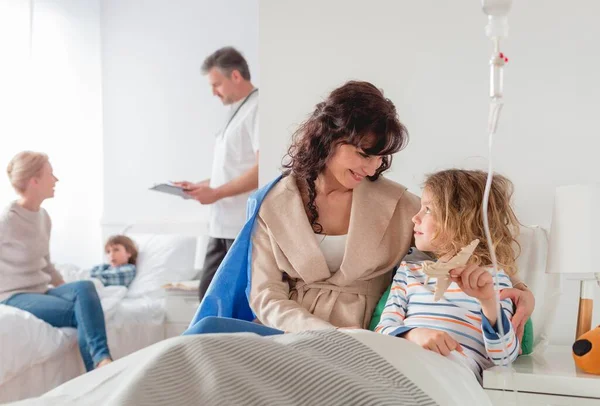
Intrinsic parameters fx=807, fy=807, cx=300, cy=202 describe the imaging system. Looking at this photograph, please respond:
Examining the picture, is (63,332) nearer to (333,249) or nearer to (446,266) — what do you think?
(333,249)

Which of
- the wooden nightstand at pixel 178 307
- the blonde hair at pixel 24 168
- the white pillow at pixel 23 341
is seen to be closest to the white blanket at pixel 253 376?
the white pillow at pixel 23 341

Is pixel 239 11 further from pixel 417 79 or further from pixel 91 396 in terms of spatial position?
pixel 91 396

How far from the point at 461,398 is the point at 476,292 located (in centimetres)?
29

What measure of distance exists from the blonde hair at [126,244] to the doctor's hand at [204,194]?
125 centimetres

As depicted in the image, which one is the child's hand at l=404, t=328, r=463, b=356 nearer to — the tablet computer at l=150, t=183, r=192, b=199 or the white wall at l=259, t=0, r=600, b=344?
the white wall at l=259, t=0, r=600, b=344

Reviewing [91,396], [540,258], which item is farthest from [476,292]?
[91,396]

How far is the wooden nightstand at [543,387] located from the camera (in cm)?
184

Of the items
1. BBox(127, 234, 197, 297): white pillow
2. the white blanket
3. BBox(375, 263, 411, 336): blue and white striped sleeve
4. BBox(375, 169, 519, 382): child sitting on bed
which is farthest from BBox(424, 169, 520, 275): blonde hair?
BBox(127, 234, 197, 297): white pillow

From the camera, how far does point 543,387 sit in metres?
1.88

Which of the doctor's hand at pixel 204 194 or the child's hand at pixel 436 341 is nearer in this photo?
the child's hand at pixel 436 341

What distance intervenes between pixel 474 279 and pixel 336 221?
631mm

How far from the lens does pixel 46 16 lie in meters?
5.07

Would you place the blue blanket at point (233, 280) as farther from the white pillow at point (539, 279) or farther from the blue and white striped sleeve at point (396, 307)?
the white pillow at point (539, 279)

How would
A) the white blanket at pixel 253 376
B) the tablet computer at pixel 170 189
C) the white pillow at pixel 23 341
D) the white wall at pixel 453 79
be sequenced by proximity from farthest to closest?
the tablet computer at pixel 170 189 → the white pillow at pixel 23 341 → the white wall at pixel 453 79 → the white blanket at pixel 253 376
